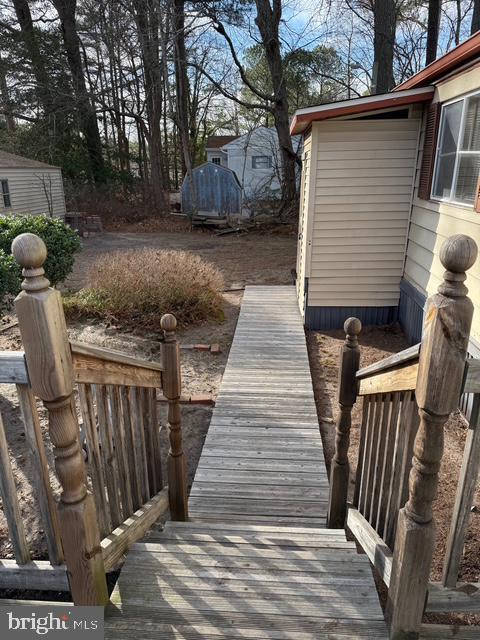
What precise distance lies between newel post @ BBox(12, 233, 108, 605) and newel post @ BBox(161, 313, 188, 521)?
0.90 meters

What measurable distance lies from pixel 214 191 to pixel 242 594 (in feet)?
59.0

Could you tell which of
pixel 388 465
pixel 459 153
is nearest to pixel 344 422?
pixel 388 465

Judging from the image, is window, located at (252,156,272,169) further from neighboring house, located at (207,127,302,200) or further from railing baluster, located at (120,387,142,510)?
railing baluster, located at (120,387,142,510)

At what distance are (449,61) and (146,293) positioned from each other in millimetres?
4708

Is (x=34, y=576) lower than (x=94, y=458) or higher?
lower

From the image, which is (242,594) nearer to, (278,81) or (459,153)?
(459,153)

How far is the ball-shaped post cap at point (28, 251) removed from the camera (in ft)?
3.73

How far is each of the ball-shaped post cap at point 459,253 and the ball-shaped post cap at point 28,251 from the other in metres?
1.04

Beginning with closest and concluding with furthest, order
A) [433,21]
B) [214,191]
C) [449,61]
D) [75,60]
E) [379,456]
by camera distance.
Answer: [379,456] < [449,61] < [433,21] < [214,191] < [75,60]

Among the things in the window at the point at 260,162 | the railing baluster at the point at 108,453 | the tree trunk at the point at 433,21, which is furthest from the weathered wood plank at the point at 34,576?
the window at the point at 260,162

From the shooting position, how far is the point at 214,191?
18391mm

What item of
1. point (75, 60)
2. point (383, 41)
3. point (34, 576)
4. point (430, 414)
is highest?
point (75, 60)

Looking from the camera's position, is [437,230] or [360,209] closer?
[437,230]

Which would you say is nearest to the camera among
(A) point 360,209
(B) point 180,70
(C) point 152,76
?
(A) point 360,209
